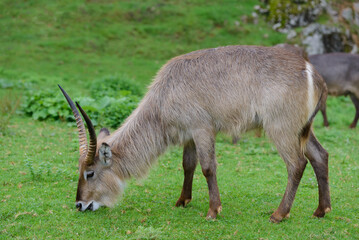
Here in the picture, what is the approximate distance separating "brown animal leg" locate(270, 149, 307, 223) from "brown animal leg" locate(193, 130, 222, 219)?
698mm

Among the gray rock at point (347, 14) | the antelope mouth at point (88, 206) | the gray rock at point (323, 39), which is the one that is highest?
the antelope mouth at point (88, 206)

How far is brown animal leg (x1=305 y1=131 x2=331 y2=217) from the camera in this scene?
532 cm

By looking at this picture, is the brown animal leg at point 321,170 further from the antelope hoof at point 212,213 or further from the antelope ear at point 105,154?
the antelope ear at point 105,154

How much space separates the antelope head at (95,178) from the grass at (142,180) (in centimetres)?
16

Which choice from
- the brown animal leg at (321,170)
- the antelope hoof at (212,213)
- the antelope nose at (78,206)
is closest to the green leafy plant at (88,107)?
the antelope nose at (78,206)

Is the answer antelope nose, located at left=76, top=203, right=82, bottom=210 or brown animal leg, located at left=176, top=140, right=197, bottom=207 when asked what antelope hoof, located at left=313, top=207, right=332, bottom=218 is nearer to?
brown animal leg, located at left=176, top=140, right=197, bottom=207

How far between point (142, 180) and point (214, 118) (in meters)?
1.26

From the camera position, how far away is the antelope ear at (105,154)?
5.02 metres

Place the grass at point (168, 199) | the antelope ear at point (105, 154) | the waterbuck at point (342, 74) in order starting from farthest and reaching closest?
the waterbuck at point (342, 74) → the antelope ear at point (105, 154) → the grass at point (168, 199)

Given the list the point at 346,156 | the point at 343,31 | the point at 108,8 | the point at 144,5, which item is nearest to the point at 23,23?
the point at 108,8

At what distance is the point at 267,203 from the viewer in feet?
19.0

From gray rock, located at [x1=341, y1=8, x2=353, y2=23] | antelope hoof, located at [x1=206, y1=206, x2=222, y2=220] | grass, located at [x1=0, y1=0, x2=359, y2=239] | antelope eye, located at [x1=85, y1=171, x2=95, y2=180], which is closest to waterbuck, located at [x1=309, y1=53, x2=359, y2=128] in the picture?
grass, located at [x1=0, y1=0, x2=359, y2=239]

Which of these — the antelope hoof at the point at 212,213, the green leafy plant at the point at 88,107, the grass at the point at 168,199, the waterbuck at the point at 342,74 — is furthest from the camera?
the waterbuck at the point at 342,74

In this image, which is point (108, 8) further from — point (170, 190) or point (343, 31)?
point (170, 190)
